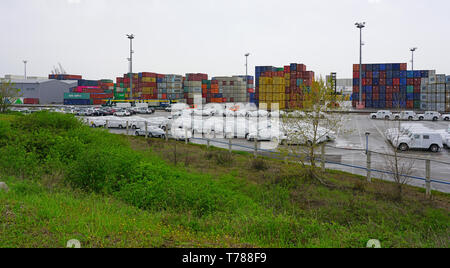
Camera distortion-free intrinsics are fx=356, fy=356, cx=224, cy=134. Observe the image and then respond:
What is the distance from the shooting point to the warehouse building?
104488 millimetres

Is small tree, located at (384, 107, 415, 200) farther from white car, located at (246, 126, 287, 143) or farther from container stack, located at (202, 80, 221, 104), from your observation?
container stack, located at (202, 80, 221, 104)

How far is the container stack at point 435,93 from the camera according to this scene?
198 feet

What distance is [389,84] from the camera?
68438 millimetres

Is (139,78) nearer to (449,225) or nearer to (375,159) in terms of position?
(375,159)

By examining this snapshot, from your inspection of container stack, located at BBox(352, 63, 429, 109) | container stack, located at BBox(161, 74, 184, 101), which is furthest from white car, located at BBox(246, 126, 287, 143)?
container stack, located at BBox(161, 74, 184, 101)

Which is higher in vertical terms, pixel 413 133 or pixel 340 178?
pixel 413 133

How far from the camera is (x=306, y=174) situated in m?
15.5

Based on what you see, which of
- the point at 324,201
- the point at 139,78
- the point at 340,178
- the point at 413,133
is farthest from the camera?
the point at 139,78

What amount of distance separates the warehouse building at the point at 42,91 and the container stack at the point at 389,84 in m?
86.5

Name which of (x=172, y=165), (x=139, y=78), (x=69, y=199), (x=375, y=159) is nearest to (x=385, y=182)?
(x=375, y=159)

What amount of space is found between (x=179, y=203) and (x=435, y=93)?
2517 inches

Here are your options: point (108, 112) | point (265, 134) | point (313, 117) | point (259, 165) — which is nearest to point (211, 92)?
point (108, 112)

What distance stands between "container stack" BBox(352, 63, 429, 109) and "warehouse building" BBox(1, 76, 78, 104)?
8653 centimetres

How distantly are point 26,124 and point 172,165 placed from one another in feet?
25.0
